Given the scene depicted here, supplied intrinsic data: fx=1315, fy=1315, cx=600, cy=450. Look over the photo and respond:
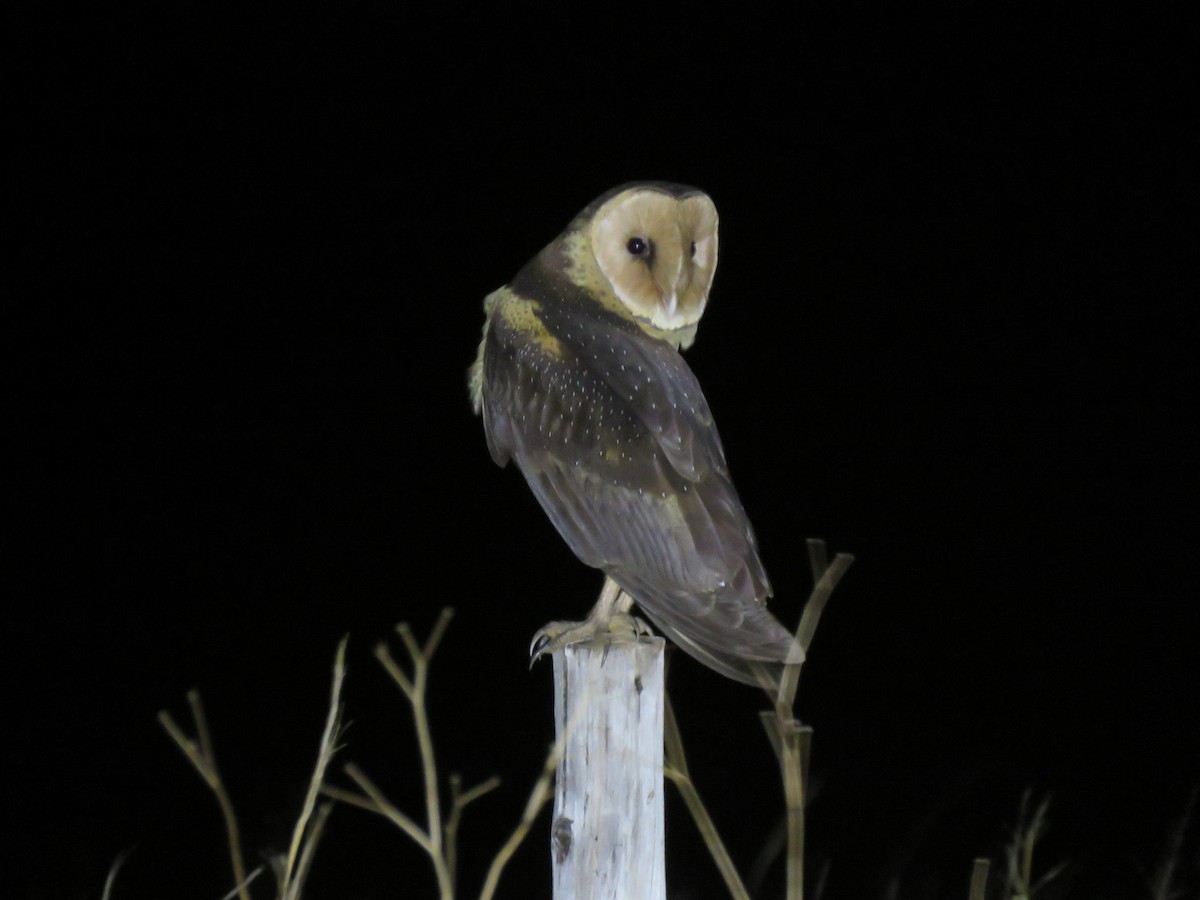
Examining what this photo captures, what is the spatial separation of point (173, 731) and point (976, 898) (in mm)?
1383

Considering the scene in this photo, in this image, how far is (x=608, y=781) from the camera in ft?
8.86

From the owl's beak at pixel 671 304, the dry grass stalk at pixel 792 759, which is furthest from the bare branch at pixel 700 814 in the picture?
the owl's beak at pixel 671 304

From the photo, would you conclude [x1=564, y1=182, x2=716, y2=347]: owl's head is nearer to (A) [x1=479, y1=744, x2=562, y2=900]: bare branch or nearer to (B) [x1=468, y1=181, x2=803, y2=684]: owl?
(B) [x1=468, y1=181, x2=803, y2=684]: owl

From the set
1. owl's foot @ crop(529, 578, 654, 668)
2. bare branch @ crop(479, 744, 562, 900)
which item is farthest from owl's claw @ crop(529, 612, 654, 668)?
bare branch @ crop(479, 744, 562, 900)

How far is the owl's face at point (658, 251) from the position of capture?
329 centimetres

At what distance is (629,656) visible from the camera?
275 cm

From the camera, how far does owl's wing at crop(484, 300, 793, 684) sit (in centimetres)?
294

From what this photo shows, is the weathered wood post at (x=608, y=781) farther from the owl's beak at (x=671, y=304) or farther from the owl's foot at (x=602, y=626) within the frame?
the owl's beak at (x=671, y=304)

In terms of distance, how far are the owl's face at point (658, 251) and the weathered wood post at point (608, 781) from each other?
99 centimetres

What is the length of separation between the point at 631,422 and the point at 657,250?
456mm

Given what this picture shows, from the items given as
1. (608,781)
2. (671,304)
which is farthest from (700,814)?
(671,304)

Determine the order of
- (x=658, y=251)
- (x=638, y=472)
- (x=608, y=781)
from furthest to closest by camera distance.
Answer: (x=658, y=251) < (x=638, y=472) < (x=608, y=781)

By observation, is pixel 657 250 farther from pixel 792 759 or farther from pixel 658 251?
pixel 792 759

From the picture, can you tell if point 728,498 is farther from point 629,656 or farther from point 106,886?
point 106,886
